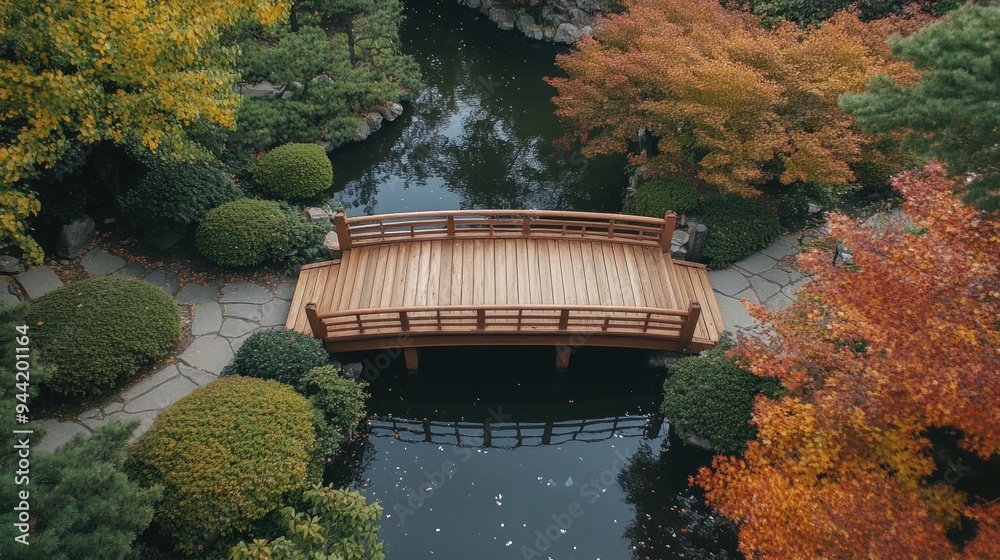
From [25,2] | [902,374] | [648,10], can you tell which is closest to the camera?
[902,374]

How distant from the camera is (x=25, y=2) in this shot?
8.80m

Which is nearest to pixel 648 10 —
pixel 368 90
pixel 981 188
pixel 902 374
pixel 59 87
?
pixel 368 90

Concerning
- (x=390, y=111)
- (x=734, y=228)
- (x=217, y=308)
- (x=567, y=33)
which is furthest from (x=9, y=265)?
(x=567, y=33)

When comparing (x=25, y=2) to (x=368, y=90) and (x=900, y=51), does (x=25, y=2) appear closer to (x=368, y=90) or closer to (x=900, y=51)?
(x=368, y=90)

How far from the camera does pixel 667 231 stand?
12914 millimetres

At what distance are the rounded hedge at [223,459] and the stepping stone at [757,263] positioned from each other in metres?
9.83

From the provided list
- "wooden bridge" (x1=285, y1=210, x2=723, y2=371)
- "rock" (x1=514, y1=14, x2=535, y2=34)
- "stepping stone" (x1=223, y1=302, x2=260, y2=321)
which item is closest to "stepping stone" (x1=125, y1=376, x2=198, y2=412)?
"stepping stone" (x1=223, y1=302, x2=260, y2=321)

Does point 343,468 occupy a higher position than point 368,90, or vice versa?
point 368,90

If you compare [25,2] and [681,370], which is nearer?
[25,2]

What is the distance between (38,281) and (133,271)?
64.2 inches

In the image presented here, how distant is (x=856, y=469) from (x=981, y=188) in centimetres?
384

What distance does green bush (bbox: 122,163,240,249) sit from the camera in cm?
1319

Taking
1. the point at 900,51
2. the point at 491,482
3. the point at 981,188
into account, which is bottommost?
the point at 491,482

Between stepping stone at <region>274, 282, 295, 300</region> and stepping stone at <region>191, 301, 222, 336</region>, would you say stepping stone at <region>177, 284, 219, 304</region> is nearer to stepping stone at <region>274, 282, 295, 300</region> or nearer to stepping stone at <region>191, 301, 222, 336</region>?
stepping stone at <region>191, 301, 222, 336</region>
